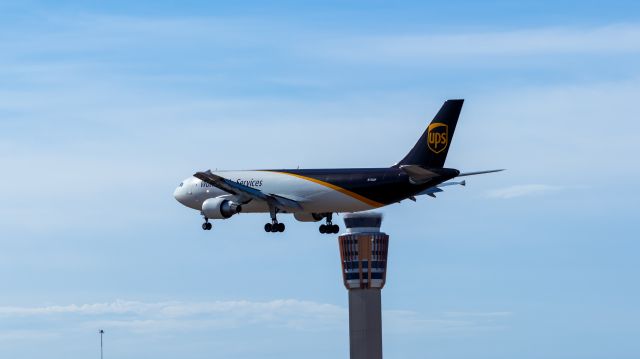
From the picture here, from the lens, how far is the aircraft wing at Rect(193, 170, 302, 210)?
12900cm

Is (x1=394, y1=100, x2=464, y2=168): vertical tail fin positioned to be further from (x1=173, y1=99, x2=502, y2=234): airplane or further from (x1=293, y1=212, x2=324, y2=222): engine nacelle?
(x1=293, y1=212, x2=324, y2=222): engine nacelle

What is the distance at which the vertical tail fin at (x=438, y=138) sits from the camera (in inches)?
4909

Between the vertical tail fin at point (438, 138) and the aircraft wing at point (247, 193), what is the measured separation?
12316mm

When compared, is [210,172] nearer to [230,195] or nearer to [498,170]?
[230,195]

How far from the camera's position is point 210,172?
126 m

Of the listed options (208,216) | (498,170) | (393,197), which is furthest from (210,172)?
(498,170)

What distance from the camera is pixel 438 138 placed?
125 metres

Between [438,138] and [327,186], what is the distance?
36.1 feet

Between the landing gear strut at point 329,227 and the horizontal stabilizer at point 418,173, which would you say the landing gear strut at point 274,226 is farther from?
the horizontal stabilizer at point 418,173

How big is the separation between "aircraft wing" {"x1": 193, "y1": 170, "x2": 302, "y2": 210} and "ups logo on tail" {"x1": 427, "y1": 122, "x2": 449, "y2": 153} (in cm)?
1360

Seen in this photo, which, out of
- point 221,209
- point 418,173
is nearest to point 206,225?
point 221,209

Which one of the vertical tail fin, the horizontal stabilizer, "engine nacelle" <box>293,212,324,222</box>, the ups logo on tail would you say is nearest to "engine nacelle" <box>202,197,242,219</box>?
"engine nacelle" <box>293,212,324,222</box>

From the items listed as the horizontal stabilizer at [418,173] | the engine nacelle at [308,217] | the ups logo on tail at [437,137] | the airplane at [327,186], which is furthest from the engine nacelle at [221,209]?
the ups logo on tail at [437,137]

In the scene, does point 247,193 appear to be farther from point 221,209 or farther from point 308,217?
point 308,217
